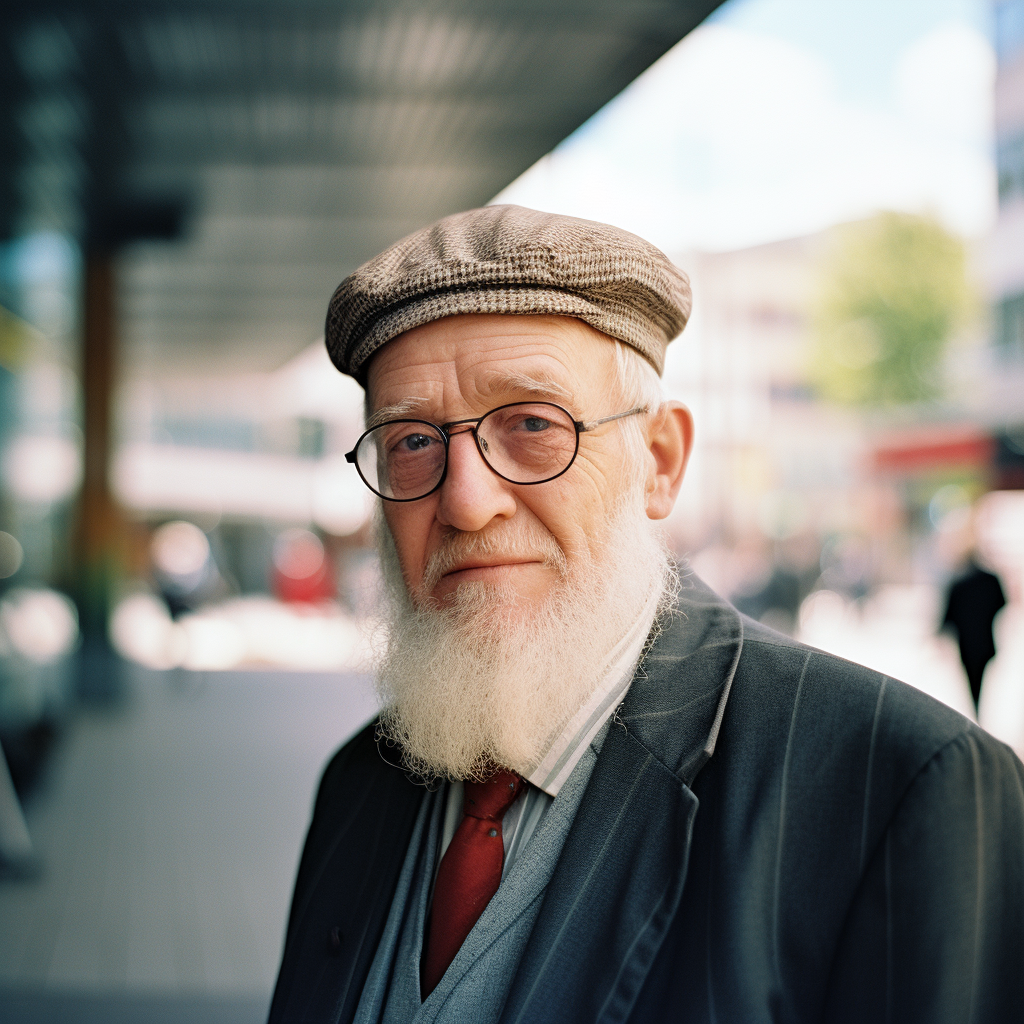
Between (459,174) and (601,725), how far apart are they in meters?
6.81

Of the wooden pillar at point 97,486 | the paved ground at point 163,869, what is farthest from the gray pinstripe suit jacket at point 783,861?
the wooden pillar at point 97,486

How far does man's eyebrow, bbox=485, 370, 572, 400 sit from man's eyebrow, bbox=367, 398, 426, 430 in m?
Answer: 0.11

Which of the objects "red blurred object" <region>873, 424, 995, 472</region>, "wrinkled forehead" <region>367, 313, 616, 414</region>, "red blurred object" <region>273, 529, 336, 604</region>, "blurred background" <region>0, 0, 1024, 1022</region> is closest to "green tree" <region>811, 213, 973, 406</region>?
"red blurred object" <region>873, 424, 995, 472</region>

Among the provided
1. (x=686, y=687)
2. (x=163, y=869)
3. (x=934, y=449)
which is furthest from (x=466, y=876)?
(x=934, y=449)

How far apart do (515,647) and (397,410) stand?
40 centimetres

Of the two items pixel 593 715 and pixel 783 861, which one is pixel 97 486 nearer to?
pixel 593 715

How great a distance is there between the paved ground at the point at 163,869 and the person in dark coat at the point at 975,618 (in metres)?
4.56

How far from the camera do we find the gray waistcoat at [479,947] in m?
1.30

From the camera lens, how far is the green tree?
36094mm

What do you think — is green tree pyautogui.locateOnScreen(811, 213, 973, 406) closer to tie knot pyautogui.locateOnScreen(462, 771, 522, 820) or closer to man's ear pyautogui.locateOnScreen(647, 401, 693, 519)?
man's ear pyautogui.locateOnScreen(647, 401, 693, 519)

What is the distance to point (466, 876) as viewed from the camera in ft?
4.58

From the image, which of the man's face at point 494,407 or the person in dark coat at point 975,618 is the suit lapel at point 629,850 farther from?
the person in dark coat at point 975,618

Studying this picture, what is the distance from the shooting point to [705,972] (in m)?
1.11

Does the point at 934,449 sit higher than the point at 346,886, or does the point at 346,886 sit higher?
the point at 934,449
